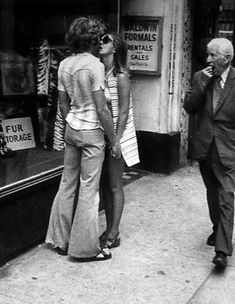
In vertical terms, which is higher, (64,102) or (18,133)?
(64,102)

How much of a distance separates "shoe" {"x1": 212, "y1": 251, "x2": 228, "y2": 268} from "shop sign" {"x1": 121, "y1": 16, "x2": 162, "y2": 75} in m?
3.04

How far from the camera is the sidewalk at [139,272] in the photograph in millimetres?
4105

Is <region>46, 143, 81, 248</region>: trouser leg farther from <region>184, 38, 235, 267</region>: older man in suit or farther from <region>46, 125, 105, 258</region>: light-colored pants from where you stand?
<region>184, 38, 235, 267</region>: older man in suit

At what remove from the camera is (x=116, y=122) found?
470 cm

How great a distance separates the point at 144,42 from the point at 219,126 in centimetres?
269

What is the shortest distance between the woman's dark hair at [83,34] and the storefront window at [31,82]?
1.07m

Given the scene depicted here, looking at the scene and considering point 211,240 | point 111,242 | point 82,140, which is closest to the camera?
point 82,140

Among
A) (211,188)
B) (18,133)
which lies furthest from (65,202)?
(211,188)

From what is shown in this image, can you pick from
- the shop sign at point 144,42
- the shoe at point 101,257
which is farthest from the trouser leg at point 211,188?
the shop sign at point 144,42

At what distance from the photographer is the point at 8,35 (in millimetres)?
5281

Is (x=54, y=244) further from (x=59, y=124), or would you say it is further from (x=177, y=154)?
(x=177, y=154)

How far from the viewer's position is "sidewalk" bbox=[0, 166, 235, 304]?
13.5 ft

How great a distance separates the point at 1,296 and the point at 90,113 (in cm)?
149

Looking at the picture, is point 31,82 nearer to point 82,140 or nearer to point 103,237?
point 82,140
